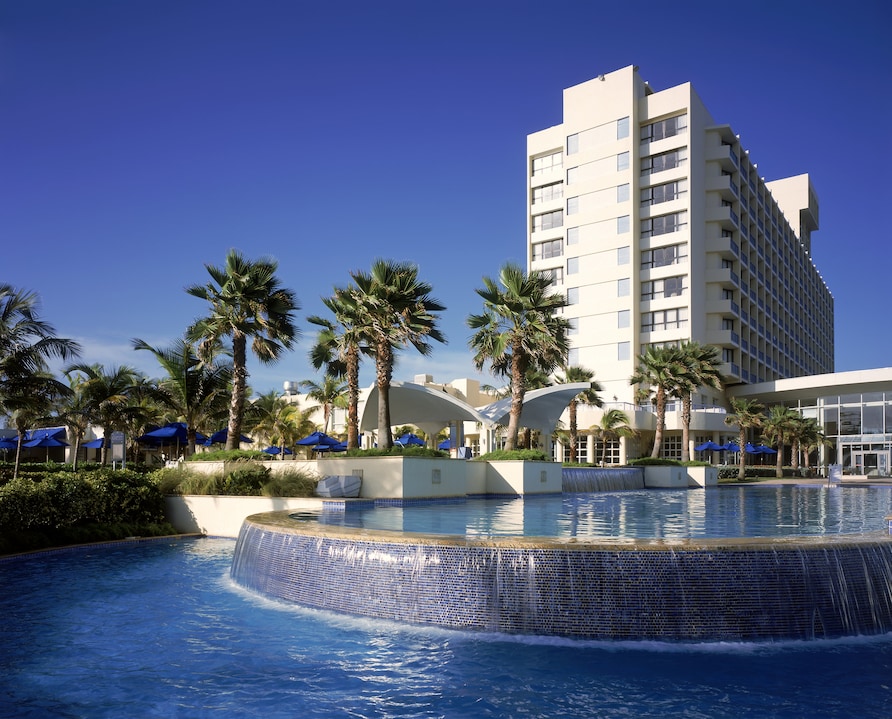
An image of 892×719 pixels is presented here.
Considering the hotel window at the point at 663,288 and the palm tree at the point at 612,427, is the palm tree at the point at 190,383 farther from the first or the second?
the hotel window at the point at 663,288

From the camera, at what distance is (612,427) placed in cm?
4969

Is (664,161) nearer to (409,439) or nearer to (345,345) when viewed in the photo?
(409,439)

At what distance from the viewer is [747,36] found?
22531 mm

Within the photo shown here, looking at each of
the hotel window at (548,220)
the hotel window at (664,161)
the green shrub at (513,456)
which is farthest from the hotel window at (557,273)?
the green shrub at (513,456)

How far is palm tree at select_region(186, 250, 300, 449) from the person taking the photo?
2366 cm

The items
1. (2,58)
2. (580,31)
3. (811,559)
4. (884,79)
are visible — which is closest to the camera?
(811,559)

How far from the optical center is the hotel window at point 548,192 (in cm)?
6381

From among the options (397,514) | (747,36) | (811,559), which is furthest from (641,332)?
(811,559)

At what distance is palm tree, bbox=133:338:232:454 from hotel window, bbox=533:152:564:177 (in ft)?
141

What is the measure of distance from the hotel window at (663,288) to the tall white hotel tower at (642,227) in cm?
9

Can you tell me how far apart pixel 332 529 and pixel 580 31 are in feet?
52.4

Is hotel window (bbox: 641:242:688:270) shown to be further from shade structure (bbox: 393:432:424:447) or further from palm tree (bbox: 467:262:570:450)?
palm tree (bbox: 467:262:570:450)

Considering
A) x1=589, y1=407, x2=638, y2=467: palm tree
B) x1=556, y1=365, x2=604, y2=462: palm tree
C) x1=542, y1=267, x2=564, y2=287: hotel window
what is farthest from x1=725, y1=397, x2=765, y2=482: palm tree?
x1=542, y1=267, x2=564, y2=287: hotel window

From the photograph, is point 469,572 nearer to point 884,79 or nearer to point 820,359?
point 884,79
